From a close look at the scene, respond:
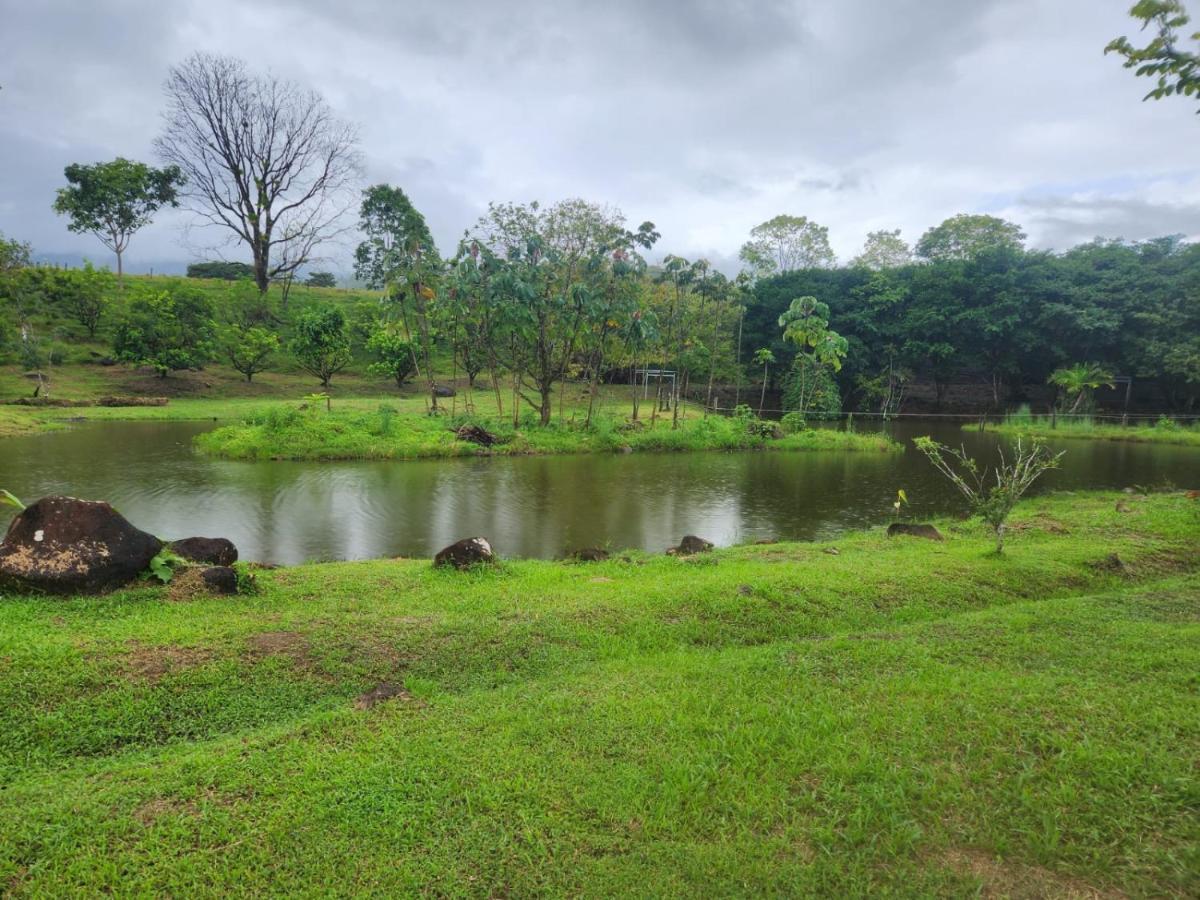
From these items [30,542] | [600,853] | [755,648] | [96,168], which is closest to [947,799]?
[600,853]

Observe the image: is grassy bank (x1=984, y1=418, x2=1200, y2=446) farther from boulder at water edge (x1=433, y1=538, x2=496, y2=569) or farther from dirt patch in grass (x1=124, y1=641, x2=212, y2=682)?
dirt patch in grass (x1=124, y1=641, x2=212, y2=682)

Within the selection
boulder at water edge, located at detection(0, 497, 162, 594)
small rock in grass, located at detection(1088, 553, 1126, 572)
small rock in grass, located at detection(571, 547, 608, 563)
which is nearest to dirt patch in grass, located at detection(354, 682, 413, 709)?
boulder at water edge, located at detection(0, 497, 162, 594)

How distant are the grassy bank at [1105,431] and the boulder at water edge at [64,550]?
85.7 feet

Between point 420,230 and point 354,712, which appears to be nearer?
point 354,712

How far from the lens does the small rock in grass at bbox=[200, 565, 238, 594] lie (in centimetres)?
524

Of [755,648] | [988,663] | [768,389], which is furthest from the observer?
[768,389]

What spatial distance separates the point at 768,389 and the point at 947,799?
36.2m

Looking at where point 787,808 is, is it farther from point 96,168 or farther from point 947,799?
point 96,168

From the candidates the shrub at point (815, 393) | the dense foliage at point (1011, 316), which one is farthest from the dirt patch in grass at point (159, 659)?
the dense foliage at point (1011, 316)

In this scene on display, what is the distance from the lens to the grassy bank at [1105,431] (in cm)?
2334

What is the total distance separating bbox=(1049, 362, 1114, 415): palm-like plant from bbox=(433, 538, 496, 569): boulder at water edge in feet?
102

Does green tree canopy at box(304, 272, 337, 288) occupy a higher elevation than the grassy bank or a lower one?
higher

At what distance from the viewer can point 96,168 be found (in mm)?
35125

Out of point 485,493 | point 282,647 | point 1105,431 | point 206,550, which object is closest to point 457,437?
point 485,493
